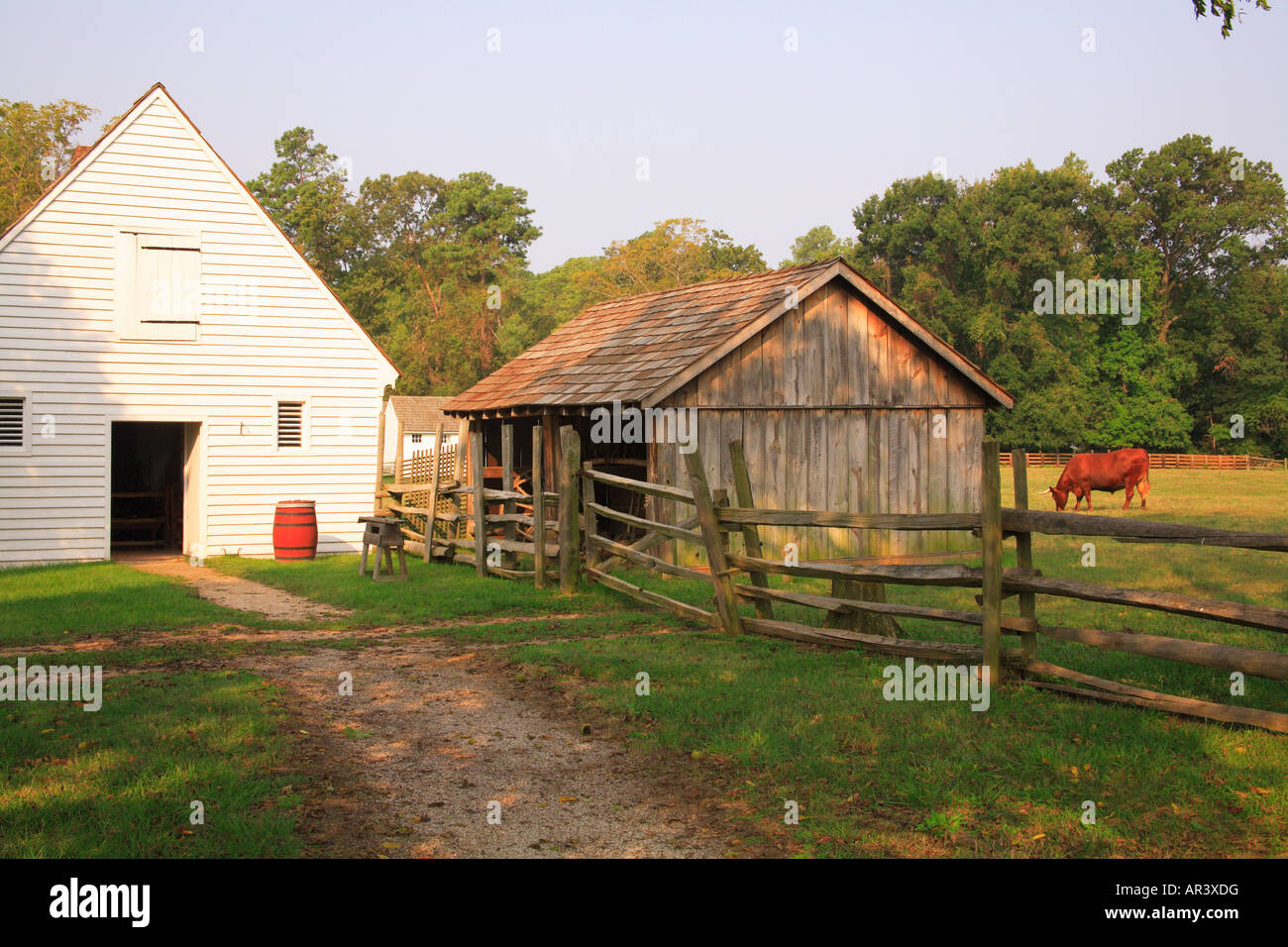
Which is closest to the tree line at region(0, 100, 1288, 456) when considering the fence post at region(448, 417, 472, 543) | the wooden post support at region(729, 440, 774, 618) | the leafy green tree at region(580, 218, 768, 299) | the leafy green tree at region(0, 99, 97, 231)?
the leafy green tree at region(580, 218, 768, 299)

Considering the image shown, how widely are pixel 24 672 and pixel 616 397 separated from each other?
925 centimetres

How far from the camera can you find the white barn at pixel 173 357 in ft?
58.8

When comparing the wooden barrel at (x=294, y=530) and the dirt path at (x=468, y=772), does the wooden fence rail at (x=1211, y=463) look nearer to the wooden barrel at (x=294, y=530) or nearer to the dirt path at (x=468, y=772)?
the wooden barrel at (x=294, y=530)

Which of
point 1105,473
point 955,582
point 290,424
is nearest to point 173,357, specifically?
point 290,424

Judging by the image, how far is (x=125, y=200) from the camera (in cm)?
1856

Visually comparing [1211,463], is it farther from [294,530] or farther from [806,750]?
[806,750]

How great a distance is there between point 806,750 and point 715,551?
13.1ft

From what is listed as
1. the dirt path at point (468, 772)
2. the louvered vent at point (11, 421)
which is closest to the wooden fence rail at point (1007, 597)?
the dirt path at point (468, 772)

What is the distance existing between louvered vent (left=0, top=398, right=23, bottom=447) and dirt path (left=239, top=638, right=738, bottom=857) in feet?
37.3

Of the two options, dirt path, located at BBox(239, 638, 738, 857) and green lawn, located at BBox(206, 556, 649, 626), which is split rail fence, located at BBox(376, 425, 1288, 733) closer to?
green lawn, located at BBox(206, 556, 649, 626)

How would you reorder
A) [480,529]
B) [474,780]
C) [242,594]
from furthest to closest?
[480,529]
[242,594]
[474,780]

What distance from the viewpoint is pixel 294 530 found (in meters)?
18.5
